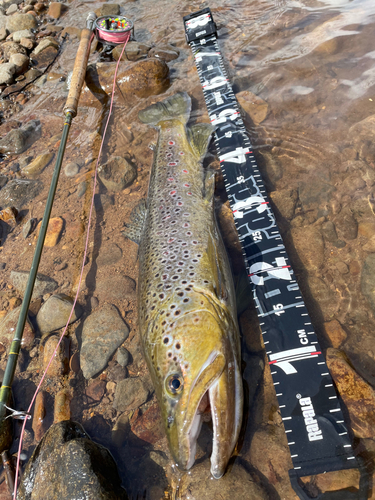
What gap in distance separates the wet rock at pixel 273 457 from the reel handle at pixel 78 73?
4709mm

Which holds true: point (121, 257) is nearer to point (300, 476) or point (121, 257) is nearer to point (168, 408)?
point (168, 408)

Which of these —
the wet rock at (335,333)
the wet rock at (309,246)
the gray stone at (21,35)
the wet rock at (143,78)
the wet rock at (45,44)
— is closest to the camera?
the wet rock at (335,333)

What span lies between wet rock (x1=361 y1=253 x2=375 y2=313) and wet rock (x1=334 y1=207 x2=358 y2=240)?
1.12 ft

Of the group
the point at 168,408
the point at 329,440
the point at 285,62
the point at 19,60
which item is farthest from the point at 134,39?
the point at 329,440

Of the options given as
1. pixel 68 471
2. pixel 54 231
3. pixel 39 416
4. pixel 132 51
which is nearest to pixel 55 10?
pixel 132 51

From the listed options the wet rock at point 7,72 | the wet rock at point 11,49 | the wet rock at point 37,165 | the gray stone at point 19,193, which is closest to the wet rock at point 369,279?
the gray stone at point 19,193

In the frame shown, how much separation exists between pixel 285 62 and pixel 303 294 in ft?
14.1

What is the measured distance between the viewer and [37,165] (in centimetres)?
527

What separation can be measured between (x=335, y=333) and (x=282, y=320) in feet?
1.76

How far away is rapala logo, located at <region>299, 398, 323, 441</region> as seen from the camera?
2.45 metres

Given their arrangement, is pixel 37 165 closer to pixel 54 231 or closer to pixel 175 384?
pixel 54 231

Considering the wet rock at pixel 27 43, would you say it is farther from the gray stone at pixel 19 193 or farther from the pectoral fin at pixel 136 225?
the pectoral fin at pixel 136 225

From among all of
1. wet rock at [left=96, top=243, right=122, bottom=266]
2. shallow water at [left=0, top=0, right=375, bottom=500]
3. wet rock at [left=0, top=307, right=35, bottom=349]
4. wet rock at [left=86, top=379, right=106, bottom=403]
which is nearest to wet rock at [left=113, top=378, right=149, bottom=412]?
shallow water at [left=0, top=0, right=375, bottom=500]

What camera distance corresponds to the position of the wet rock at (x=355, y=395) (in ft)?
8.16
